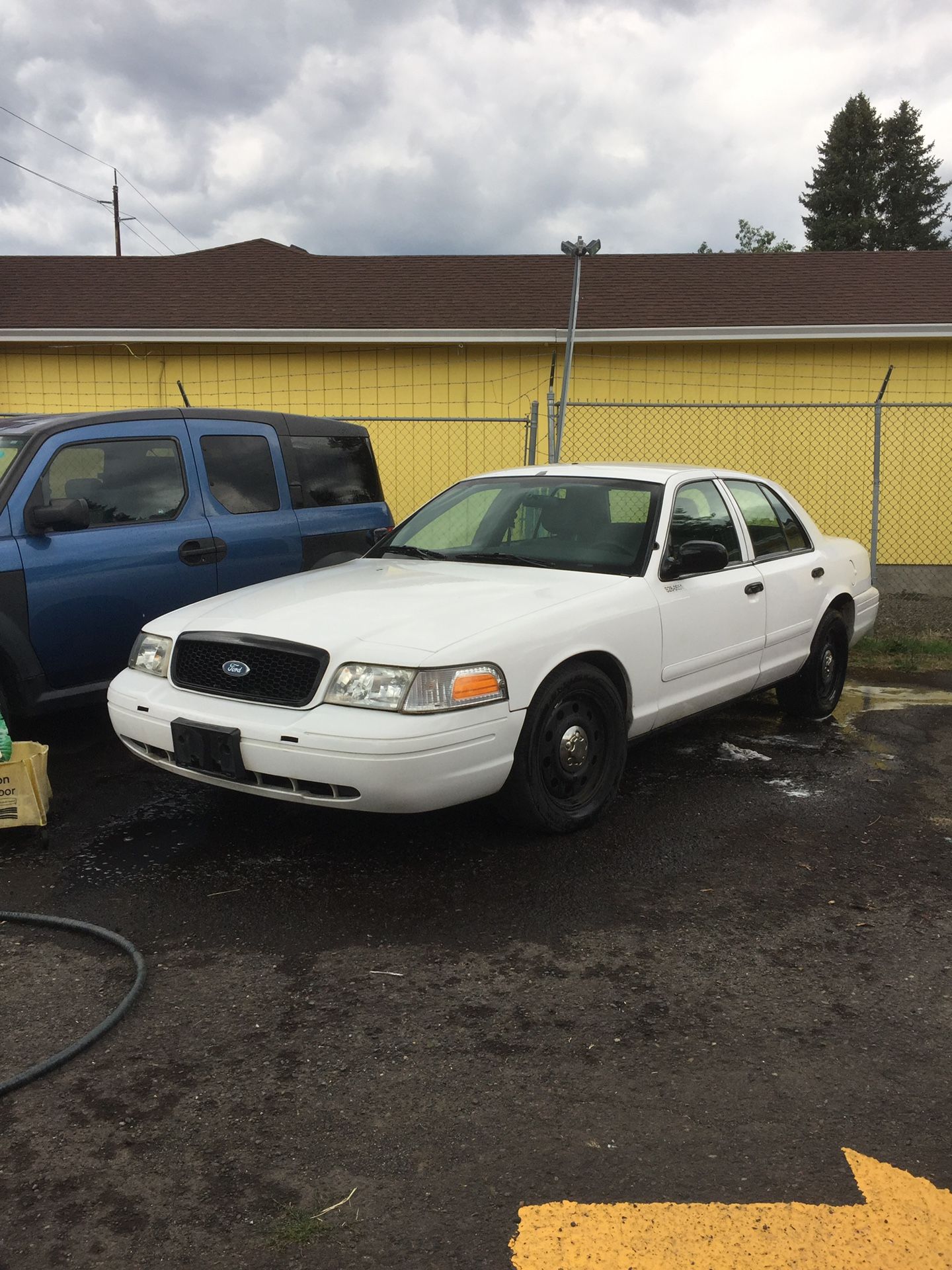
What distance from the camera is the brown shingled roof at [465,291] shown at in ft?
44.3

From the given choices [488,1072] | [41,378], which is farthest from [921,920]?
[41,378]

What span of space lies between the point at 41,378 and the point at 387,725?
39.0 ft

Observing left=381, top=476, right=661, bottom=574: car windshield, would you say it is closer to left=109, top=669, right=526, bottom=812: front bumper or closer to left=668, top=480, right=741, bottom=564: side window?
left=668, top=480, right=741, bottom=564: side window

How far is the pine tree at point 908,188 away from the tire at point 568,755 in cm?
5517

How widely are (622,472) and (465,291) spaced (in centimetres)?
1005

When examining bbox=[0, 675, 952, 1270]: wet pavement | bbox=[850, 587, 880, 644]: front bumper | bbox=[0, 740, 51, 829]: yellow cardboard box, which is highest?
bbox=[850, 587, 880, 644]: front bumper

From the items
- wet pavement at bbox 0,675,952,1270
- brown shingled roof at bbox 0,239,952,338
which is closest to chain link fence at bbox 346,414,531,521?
brown shingled roof at bbox 0,239,952,338

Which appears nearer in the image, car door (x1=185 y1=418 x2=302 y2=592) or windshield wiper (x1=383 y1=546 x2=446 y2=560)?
windshield wiper (x1=383 y1=546 x2=446 y2=560)

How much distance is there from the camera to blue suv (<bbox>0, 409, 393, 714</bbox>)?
5234 millimetres

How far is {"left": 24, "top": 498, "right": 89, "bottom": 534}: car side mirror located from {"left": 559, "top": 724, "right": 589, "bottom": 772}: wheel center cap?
263 cm

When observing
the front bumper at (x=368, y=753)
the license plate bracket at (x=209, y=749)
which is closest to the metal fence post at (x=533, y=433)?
the front bumper at (x=368, y=753)

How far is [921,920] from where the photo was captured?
374 cm

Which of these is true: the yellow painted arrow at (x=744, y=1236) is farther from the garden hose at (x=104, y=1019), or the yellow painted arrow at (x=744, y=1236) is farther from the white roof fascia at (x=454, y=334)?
the white roof fascia at (x=454, y=334)

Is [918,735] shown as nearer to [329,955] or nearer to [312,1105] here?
[329,955]
